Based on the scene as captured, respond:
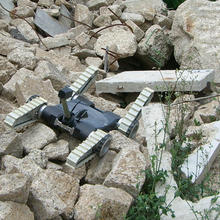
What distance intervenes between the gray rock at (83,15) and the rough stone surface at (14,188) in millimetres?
3473

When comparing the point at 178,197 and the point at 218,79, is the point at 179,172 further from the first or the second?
the point at 218,79

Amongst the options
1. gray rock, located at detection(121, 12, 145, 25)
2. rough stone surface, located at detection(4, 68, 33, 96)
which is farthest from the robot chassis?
gray rock, located at detection(121, 12, 145, 25)

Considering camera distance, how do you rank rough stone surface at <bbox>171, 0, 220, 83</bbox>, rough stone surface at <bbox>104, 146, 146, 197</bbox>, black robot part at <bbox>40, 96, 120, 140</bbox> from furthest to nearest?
rough stone surface at <bbox>171, 0, 220, 83</bbox>, black robot part at <bbox>40, 96, 120, 140</bbox>, rough stone surface at <bbox>104, 146, 146, 197</bbox>

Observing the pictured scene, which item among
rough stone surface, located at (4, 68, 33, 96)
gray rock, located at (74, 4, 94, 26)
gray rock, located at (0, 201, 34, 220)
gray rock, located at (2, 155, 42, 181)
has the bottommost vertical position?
gray rock, located at (74, 4, 94, 26)

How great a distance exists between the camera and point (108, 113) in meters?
3.65

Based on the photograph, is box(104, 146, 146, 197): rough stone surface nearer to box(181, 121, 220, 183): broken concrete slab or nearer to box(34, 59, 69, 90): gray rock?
box(181, 121, 220, 183): broken concrete slab

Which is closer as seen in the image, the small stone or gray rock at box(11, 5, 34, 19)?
gray rock at box(11, 5, 34, 19)

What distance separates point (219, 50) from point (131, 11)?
1679 millimetres

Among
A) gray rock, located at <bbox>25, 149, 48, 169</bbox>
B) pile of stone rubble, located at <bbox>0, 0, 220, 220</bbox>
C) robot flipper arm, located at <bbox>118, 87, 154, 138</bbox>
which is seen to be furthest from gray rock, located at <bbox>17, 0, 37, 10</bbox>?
gray rock, located at <bbox>25, 149, 48, 169</bbox>

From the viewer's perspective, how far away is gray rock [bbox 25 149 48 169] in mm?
3143

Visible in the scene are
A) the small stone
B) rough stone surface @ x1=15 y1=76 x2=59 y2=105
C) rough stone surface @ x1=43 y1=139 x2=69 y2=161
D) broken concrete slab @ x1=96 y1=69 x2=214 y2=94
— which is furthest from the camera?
the small stone

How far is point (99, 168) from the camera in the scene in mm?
3223

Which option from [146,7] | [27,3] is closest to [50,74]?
[27,3]

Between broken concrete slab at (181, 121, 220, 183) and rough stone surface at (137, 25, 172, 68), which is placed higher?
broken concrete slab at (181, 121, 220, 183)
